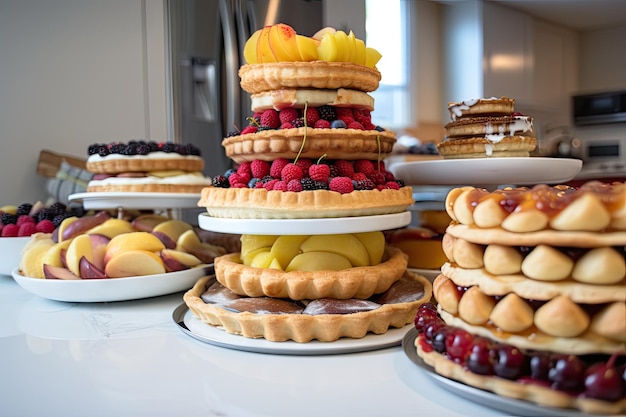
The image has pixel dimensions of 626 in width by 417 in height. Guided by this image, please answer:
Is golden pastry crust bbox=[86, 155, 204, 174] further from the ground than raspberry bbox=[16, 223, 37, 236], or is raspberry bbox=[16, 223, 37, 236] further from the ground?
golden pastry crust bbox=[86, 155, 204, 174]

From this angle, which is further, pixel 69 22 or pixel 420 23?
pixel 420 23

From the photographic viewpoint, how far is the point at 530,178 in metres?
1.58

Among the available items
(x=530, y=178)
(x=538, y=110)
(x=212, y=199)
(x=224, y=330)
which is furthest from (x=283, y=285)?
(x=538, y=110)

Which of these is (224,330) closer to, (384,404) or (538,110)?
(384,404)

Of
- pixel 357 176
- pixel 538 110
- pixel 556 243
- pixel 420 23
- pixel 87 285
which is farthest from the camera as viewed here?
pixel 538 110

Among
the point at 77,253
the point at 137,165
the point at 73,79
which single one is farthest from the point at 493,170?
the point at 73,79

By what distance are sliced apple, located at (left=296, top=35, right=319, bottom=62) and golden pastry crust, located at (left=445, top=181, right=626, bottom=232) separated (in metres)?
0.71

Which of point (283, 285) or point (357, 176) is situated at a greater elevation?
point (357, 176)

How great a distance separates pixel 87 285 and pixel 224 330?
521 millimetres

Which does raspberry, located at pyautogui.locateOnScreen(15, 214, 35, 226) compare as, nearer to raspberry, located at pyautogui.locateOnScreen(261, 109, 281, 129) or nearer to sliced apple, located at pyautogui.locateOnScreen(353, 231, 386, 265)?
raspberry, located at pyautogui.locateOnScreen(261, 109, 281, 129)

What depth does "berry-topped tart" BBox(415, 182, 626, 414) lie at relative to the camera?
0.77 meters

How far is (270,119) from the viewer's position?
1.47 meters

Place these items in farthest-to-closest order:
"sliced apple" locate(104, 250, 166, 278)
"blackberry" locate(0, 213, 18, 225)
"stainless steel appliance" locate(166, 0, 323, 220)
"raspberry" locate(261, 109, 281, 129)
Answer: "stainless steel appliance" locate(166, 0, 323, 220), "blackberry" locate(0, 213, 18, 225), "sliced apple" locate(104, 250, 166, 278), "raspberry" locate(261, 109, 281, 129)

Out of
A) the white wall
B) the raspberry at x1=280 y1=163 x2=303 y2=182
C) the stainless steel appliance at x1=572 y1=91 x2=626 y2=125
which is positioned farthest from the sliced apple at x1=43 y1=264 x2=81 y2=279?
the stainless steel appliance at x1=572 y1=91 x2=626 y2=125
